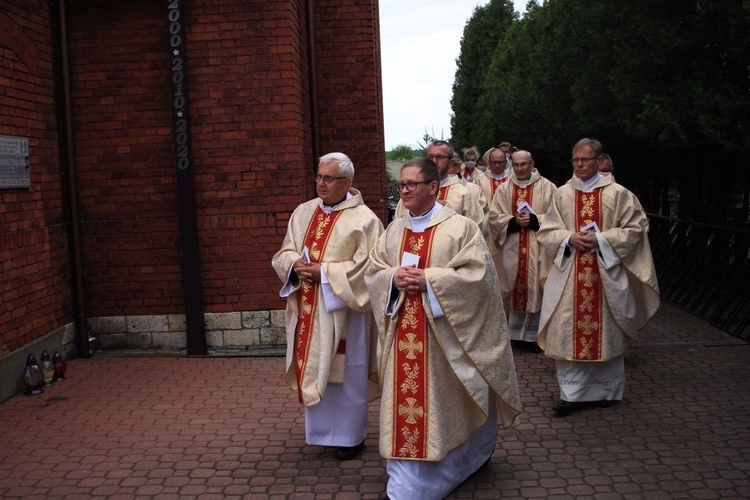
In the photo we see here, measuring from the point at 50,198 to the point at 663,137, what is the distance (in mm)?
7457

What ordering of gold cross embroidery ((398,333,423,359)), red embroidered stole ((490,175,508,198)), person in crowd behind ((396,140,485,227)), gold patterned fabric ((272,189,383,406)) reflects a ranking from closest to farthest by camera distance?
gold cross embroidery ((398,333,423,359)), gold patterned fabric ((272,189,383,406)), person in crowd behind ((396,140,485,227)), red embroidered stole ((490,175,508,198))

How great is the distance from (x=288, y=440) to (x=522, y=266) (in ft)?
13.6

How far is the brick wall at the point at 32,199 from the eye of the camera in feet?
25.2

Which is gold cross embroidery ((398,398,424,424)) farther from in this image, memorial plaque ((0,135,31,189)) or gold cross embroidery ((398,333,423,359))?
memorial plaque ((0,135,31,189))

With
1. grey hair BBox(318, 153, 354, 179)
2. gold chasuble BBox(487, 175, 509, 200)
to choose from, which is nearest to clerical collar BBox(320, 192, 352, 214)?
grey hair BBox(318, 153, 354, 179)

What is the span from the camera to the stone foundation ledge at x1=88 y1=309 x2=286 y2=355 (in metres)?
9.05

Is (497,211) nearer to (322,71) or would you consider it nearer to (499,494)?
(322,71)

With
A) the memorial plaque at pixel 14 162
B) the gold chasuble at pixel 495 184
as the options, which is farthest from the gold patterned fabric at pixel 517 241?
the memorial plaque at pixel 14 162

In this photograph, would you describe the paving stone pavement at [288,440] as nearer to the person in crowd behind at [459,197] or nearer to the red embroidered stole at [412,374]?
the red embroidered stole at [412,374]

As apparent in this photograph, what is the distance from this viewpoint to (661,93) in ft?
38.1

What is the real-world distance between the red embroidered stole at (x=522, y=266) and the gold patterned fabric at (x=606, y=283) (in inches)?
91.5

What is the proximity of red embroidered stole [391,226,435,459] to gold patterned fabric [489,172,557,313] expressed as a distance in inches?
180

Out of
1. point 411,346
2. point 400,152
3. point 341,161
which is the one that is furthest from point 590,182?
point 400,152

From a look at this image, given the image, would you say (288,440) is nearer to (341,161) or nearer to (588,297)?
(341,161)
